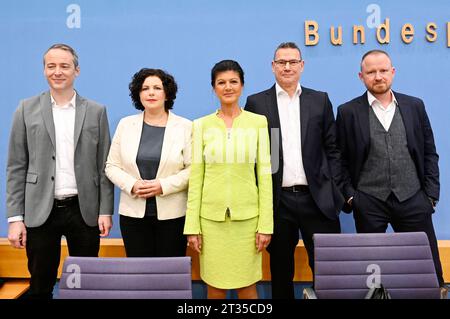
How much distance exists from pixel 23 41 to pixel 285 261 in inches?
96.2

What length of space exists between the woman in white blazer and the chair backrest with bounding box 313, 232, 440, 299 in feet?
2.62

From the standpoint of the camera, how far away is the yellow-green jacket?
1.95 meters

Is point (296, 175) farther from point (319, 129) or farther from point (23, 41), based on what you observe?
point (23, 41)

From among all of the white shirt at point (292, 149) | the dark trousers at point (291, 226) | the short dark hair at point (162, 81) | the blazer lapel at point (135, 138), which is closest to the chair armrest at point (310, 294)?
the dark trousers at point (291, 226)

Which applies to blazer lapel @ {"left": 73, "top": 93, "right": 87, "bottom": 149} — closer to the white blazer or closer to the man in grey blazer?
the man in grey blazer

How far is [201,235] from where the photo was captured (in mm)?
2023

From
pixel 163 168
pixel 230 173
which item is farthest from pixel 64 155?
pixel 230 173

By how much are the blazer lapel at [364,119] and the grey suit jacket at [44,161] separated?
143 centimetres

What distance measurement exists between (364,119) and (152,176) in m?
1.21

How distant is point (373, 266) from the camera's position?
5.18 ft

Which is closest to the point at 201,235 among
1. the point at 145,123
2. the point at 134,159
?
the point at 134,159

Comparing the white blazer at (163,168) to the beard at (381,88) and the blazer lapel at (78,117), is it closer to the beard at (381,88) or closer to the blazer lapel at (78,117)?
the blazer lapel at (78,117)

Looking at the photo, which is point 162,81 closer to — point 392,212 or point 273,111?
point 273,111

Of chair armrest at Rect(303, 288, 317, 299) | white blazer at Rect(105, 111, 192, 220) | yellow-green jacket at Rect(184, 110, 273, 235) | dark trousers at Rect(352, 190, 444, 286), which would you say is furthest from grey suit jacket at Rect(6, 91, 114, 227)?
dark trousers at Rect(352, 190, 444, 286)
